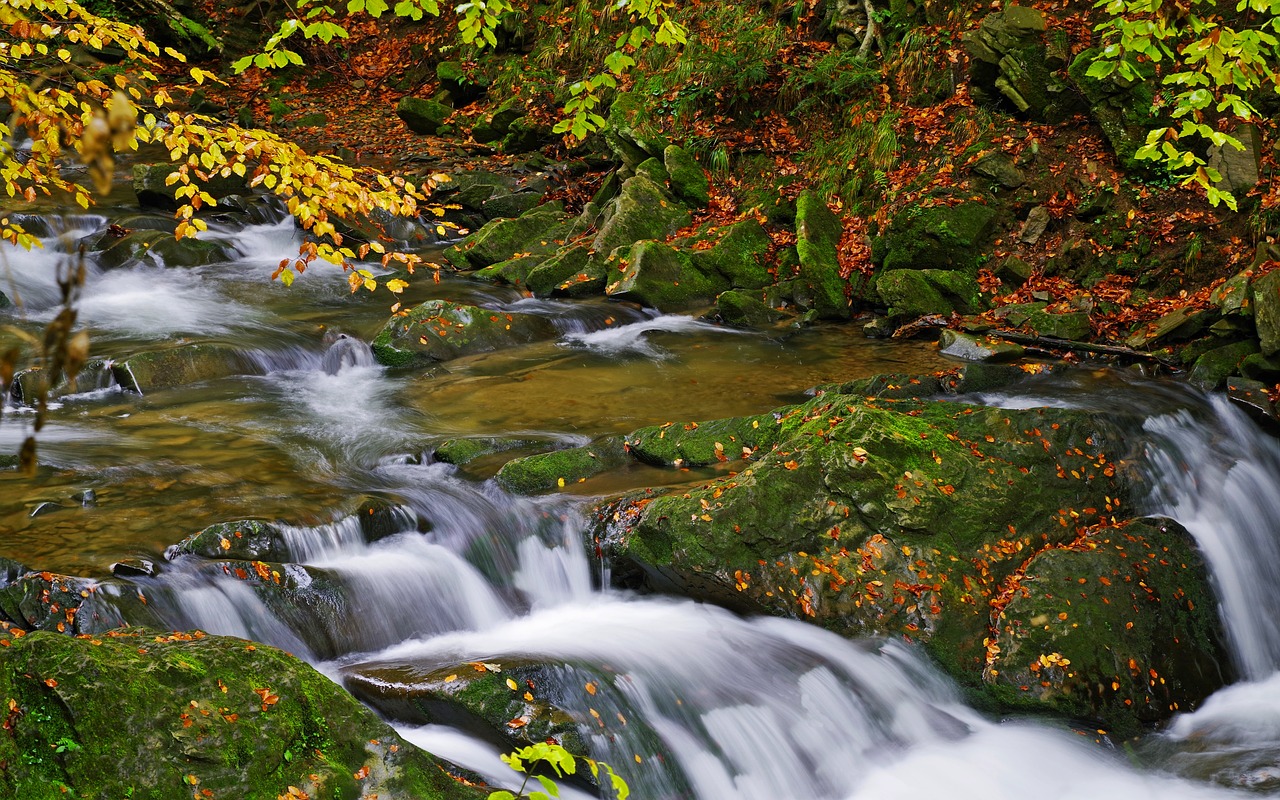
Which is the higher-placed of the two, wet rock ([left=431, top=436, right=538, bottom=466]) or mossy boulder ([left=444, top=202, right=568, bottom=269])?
mossy boulder ([left=444, top=202, right=568, bottom=269])

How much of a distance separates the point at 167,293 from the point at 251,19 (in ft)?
42.7

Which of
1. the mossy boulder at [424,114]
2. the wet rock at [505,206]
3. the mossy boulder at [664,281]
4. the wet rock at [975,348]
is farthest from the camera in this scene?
the mossy boulder at [424,114]

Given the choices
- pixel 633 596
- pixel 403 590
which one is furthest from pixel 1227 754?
pixel 403 590

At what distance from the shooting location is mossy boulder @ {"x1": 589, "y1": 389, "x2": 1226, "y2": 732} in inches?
224

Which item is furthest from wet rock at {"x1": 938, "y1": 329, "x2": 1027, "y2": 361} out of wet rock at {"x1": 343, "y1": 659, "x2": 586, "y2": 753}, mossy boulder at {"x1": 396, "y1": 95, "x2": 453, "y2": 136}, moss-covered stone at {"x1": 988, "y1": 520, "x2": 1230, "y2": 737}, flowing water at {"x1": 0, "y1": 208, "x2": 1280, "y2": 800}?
mossy boulder at {"x1": 396, "y1": 95, "x2": 453, "y2": 136}

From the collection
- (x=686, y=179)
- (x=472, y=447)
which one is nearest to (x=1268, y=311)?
(x=472, y=447)

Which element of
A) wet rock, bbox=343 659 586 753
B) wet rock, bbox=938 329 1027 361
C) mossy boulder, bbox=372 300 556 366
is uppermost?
wet rock, bbox=938 329 1027 361

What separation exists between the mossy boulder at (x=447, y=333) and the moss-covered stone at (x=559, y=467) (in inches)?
126

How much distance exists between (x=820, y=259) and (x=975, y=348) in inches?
92.0

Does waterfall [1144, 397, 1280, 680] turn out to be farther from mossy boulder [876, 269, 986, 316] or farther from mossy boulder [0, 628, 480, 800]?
mossy boulder [0, 628, 480, 800]

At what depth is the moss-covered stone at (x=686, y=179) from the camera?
1325 cm

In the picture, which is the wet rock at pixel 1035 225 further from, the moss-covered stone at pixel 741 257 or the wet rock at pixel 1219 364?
the moss-covered stone at pixel 741 257

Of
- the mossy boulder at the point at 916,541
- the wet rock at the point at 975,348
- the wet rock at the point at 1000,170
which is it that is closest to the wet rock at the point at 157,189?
the wet rock at the point at 975,348

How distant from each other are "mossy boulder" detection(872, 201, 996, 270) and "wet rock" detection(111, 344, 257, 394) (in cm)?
695
